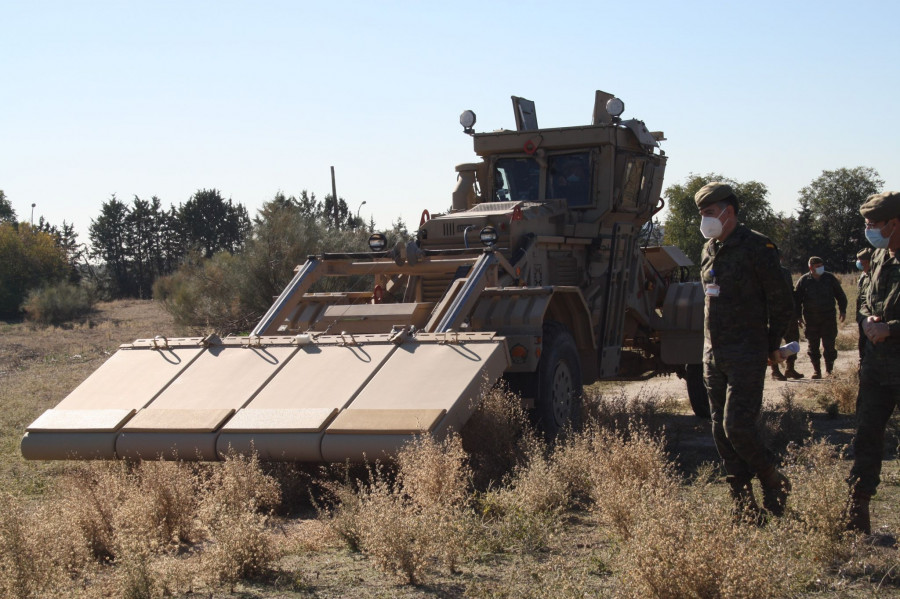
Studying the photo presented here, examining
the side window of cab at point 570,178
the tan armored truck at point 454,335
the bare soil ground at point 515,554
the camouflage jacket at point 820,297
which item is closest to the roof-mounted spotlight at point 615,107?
the tan armored truck at point 454,335

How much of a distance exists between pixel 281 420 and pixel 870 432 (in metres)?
3.62

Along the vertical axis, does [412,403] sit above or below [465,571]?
above

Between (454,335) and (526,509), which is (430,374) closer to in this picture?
(454,335)

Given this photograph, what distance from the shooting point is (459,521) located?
534cm

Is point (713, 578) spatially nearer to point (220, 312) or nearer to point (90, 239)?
point (220, 312)

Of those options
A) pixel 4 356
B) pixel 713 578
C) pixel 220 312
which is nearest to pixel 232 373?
pixel 713 578

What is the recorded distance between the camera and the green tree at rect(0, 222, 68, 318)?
43094mm

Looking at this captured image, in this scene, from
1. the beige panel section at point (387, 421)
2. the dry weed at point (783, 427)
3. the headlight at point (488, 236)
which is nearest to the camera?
the beige panel section at point (387, 421)

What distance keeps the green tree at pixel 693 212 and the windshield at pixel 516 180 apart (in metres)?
33.9

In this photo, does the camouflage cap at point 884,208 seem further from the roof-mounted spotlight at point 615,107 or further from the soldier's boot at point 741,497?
the roof-mounted spotlight at point 615,107

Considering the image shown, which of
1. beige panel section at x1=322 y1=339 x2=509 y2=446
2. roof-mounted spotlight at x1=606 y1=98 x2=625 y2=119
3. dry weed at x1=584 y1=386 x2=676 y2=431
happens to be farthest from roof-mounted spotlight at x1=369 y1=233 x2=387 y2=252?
roof-mounted spotlight at x1=606 y1=98 x2=625 y2=119

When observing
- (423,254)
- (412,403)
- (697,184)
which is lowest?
(412,403)

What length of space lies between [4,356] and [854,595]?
22372mm

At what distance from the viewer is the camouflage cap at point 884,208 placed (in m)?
5.25
